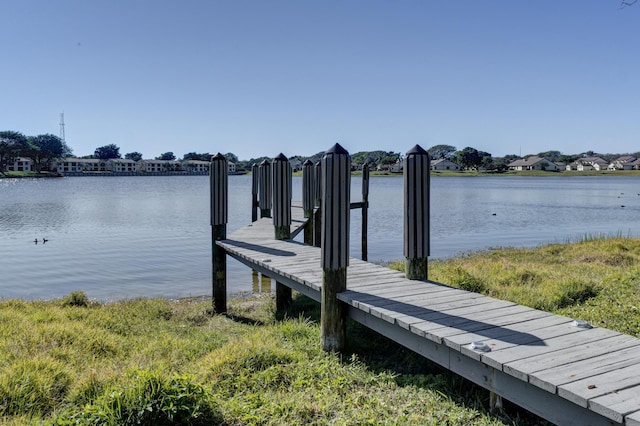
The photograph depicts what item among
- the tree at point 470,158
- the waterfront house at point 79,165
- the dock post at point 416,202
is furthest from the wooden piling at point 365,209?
the waterfront house at point 79,165

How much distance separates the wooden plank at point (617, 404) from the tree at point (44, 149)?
4974 inches

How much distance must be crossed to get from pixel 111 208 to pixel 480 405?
1344 inches

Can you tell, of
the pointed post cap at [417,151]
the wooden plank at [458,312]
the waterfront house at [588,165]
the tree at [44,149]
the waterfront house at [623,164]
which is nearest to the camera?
the wooden plank at [458,312]

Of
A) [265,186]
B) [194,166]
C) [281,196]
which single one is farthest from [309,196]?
[194,166]

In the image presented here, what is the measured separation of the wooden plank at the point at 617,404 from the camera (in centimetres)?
260

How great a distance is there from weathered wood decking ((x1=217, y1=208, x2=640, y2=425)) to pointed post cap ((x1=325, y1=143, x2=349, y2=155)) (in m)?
1.53

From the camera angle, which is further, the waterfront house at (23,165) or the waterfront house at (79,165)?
the waterfront house at (79,165)

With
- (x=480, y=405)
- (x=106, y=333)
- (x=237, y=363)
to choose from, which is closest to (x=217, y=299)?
(x=106, y=333)

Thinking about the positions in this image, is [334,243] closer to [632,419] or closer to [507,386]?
[507,386]

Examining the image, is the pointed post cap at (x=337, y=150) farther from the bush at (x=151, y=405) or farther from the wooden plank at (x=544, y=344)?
the bush at (x=151, y=405)

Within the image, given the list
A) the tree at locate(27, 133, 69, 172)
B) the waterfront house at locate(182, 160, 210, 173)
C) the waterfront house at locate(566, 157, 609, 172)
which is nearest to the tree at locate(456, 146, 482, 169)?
the waterfront house at locate(566, 157, 609, 172)

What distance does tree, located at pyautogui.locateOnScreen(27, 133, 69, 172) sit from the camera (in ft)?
371

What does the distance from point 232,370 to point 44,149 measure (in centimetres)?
14379

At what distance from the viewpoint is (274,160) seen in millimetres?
9328
